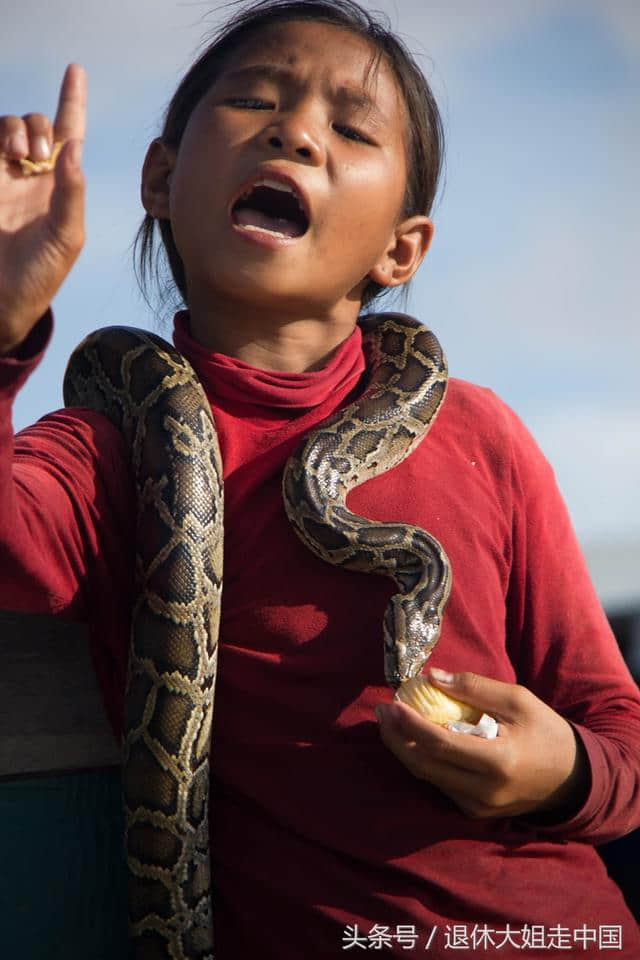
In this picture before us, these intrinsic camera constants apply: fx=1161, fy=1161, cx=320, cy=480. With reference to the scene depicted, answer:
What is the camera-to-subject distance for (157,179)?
11.5 feet

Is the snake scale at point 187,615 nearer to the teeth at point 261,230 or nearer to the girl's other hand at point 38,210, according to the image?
the teeth at point 261,230

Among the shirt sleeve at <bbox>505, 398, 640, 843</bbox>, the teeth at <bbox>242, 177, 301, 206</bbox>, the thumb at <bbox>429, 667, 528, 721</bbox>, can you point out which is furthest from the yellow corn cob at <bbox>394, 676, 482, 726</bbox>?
the teeth at <bbox>242, 177, 301, 206</bbox>

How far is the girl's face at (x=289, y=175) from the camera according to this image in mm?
3051

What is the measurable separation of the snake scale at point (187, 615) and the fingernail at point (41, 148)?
3.14 ft

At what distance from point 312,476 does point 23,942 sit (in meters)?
1.37

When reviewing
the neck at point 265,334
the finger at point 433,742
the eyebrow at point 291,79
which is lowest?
the finger at point 433,742

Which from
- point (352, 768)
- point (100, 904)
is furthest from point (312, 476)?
point (100, 904)

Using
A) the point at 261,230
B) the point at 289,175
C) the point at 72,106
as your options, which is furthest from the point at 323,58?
the point at 72,106

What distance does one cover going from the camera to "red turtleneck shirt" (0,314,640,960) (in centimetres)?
272

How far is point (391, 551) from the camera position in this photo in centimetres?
297

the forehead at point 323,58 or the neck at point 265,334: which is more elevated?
the forehead at point 323,58

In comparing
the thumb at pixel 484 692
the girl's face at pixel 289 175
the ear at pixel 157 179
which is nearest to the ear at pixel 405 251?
the girl's face at pixel 289 175

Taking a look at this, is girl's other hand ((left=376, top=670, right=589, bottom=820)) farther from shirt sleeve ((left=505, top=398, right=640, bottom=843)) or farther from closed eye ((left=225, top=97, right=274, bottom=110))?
closed eye ((left=225, top=97, right=274, bottom=110))

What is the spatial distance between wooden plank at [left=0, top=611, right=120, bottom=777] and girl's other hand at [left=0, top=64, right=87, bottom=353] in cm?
97
